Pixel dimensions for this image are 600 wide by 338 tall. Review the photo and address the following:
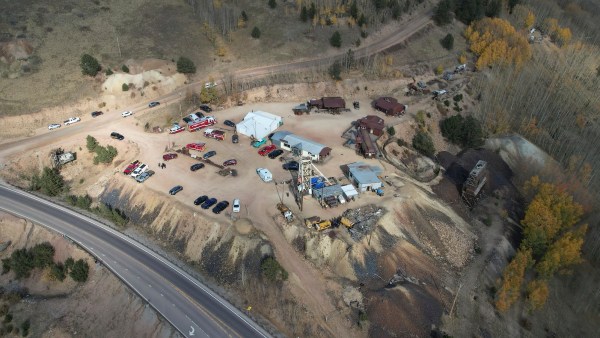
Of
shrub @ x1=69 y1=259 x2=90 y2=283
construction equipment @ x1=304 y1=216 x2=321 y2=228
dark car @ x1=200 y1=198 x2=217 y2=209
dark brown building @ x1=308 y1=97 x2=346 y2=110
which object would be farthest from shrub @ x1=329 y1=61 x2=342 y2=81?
shrub @ x1=69 y1=259 x2=90 y2=283

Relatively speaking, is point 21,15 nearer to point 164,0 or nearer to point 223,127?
point 164,0

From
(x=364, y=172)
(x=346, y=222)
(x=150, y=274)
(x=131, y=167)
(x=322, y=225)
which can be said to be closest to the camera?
(x=150, y=274)

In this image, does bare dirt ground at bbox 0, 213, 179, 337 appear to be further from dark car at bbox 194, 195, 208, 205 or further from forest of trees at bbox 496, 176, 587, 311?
forest of trees at bbox 496, 176, 587, 311

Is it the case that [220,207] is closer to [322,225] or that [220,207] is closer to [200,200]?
[200,200]

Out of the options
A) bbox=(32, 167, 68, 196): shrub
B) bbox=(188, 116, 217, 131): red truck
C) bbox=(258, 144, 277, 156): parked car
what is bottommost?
bbox=(32, 167, 68, 196): shrub

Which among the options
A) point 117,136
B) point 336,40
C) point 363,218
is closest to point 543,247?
point 363,218

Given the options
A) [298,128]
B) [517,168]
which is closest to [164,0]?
[298,128]
